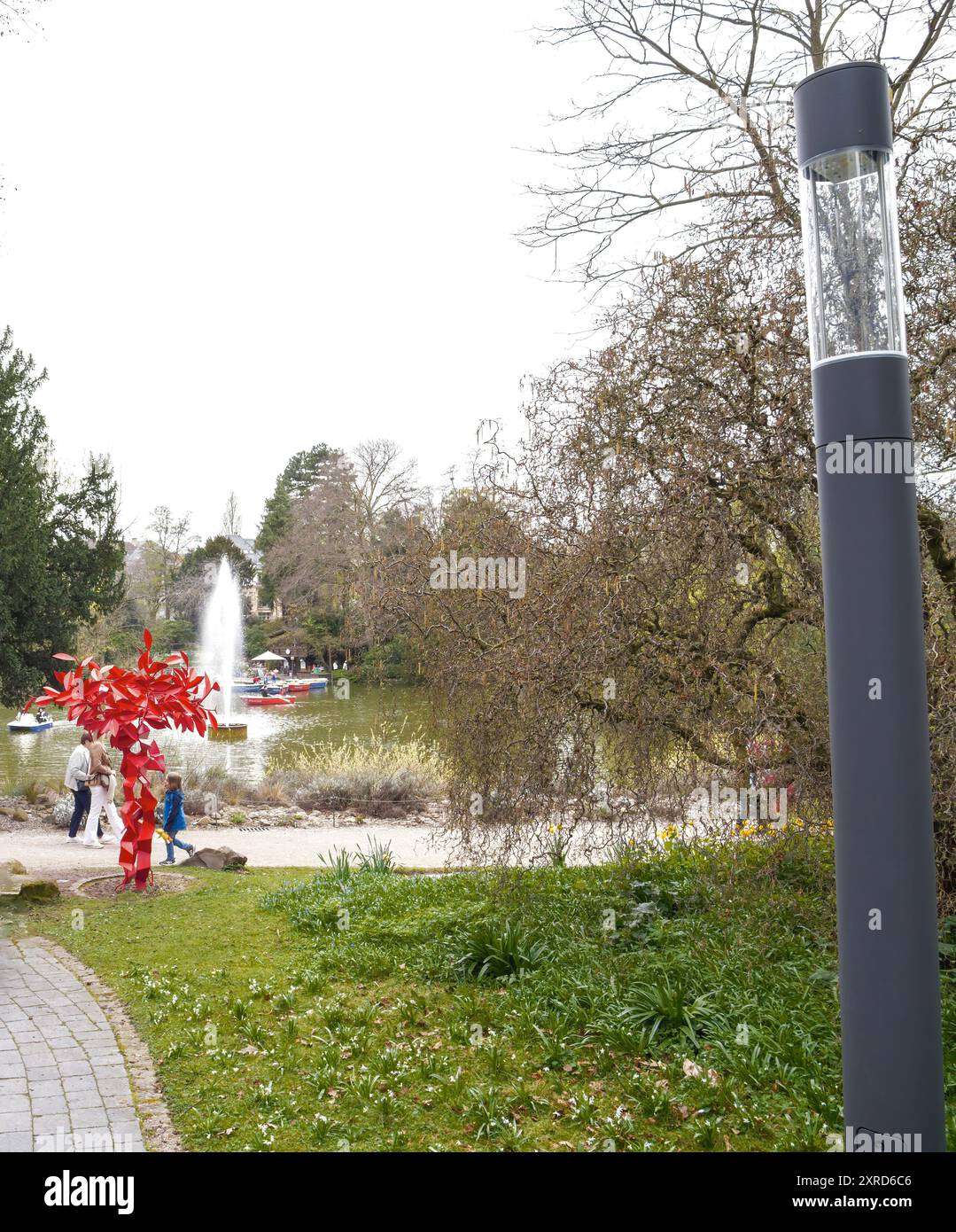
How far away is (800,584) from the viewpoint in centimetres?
642

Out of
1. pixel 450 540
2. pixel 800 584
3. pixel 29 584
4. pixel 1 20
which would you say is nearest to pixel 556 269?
pixel 450 540

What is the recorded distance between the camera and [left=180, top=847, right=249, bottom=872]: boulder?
448 inches

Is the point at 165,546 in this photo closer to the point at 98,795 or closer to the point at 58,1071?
the point at 98,795

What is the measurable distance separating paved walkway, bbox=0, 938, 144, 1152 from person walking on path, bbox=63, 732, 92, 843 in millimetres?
6803

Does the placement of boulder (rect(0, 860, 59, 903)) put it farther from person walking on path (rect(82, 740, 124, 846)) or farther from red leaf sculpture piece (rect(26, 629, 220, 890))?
person walking on path (rect(82, 740, 124, 846))

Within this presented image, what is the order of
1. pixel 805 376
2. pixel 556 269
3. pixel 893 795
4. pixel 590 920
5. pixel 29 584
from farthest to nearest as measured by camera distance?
pixel 29 584, pixel 556 269, pixel 590 920, pixel 805 376, pixel 893 795

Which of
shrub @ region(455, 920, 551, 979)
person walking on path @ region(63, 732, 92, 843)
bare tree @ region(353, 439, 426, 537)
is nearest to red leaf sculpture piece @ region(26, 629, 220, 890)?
shrub @ region(455, 920, 551, 979)

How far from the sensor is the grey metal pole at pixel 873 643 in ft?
7.72

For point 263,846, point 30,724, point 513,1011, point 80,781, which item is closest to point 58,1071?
point 513,1011

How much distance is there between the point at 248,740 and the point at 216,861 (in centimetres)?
1543

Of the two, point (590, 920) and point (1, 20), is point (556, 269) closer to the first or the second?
point (1, 20)

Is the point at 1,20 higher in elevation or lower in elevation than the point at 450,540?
higher
